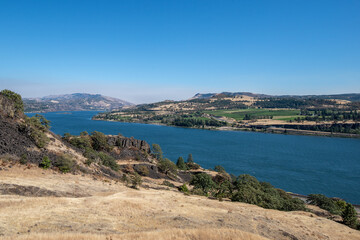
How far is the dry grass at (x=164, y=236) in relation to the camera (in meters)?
12.7

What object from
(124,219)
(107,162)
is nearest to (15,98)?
(107,162)

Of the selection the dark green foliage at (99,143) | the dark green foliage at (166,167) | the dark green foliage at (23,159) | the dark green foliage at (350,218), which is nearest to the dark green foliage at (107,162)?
the dark green foliage at (99,143)

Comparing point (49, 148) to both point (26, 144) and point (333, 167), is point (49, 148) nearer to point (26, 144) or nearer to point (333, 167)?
point (26, 144)

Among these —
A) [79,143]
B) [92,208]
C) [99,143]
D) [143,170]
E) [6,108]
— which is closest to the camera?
[92,208]

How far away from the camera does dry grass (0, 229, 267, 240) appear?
12.7 metres

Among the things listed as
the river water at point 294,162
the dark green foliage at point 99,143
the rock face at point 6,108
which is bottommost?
the river water at point 294,162

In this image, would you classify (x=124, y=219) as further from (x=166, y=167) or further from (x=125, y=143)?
(x=125, y=143)

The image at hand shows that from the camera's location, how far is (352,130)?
18312cm

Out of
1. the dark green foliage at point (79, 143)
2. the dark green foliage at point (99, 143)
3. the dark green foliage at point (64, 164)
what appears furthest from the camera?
the dark green foliage at point (99, 143)

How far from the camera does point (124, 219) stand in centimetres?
1841

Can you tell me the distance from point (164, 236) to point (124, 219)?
5.18m

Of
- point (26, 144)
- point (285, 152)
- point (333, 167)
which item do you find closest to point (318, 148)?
point (285, 152)

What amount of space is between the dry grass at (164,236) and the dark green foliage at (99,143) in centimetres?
4933

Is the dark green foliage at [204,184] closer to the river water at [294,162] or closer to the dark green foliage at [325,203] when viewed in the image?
the dark green foliage at [325,203]
